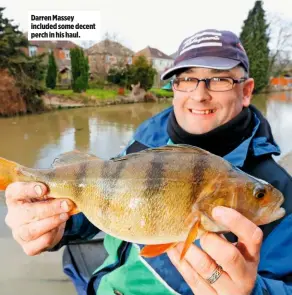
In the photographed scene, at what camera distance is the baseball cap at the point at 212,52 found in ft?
5.63

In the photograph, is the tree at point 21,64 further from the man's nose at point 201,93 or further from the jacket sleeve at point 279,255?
the jacket sleeve at point 279,255

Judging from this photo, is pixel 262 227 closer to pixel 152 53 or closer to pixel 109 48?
pixel 109 48

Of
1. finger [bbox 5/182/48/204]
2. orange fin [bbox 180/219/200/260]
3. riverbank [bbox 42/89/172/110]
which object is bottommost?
riverbank [bbox 42/89/172/110]

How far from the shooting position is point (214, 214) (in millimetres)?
1017

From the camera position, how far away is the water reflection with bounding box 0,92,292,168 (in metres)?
9.75

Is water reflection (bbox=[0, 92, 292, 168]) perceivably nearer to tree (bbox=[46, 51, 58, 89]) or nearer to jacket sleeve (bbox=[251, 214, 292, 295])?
tree (bbox=[46, 51, 58, 89])

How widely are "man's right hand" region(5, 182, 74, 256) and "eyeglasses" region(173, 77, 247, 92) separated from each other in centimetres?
94

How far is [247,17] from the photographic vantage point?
3934cm

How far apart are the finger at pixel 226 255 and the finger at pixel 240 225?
0.16 feet

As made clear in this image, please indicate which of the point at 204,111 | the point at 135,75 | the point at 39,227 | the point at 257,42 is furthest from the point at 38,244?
the point at 257,42

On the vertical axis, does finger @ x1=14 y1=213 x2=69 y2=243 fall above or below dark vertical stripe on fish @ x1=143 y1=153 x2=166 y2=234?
below

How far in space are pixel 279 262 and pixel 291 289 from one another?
12 centimetres

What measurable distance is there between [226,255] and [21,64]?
62.1ft

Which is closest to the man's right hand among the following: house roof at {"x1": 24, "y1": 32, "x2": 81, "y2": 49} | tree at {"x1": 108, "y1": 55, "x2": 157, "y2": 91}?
tree at {"x1": 108, "y1": 55, "x2": 157, "y2": 91}
